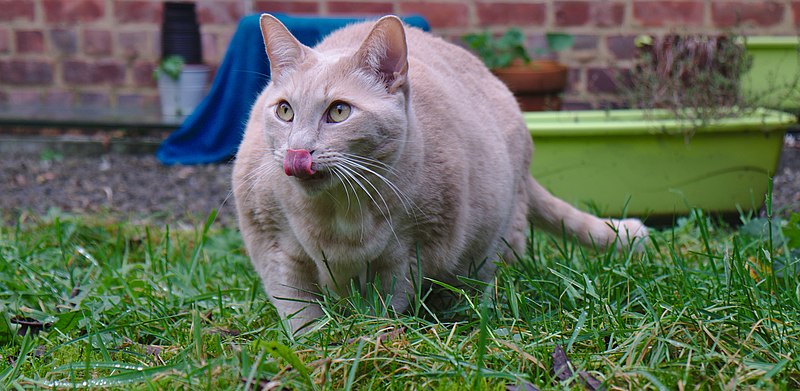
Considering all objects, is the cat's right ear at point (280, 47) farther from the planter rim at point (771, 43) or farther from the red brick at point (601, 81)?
the planter rim at point (771, 43)

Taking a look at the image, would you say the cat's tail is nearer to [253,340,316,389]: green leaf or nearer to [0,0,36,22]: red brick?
[253,340,316,389]: green leaf

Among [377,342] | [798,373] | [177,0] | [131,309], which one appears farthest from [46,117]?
[798,373]

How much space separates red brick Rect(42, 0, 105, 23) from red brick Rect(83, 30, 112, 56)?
0.09m

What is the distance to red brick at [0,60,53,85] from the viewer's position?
5.64 meters

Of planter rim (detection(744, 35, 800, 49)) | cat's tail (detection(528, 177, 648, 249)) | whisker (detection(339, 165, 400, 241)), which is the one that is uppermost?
planter rim (detection(744, 35, 800, 49))

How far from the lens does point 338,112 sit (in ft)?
6.64

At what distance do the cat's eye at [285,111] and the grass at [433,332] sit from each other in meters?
0.46

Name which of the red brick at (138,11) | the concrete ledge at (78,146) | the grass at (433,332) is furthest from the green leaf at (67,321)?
the red brick at (138,11)

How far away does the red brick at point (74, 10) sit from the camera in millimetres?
5484

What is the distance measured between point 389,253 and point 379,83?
17.2 inches

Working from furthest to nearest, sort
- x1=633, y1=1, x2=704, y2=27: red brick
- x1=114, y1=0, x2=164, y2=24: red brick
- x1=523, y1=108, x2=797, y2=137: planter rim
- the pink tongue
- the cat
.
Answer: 1. x1=114, y1=0, x2=164, y2=24: red brick
2. x1=633, y1=1, x2=704, y2=27: red brick
3. x1=523, y1=108, x2=797, y2=137: planter rim
4. the cat
5. the pink tongue

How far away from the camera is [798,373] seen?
5.65 ft

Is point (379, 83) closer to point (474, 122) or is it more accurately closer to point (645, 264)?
point (474, 122)

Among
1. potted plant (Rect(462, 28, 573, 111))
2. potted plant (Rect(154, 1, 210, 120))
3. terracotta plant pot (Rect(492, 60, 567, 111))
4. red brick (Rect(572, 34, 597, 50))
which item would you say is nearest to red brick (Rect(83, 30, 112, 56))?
potted plant (Rect(154, 1, 210, 120))
